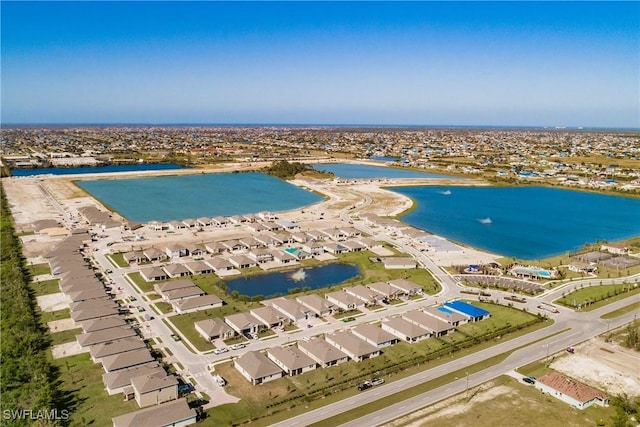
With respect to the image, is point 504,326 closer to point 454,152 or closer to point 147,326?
point 147,326

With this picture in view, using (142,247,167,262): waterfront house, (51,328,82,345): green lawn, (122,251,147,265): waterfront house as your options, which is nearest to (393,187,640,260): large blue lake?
(142,247,167,262): waterfront house

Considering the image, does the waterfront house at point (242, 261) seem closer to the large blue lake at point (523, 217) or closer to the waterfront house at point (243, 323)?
the waterfront house at point (243, 323)

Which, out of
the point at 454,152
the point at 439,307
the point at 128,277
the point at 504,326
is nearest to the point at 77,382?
the point at 128,277

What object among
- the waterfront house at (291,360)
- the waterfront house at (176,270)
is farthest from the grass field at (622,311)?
the waterfront house at (176,270)

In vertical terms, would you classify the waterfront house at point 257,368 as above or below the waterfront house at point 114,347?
below

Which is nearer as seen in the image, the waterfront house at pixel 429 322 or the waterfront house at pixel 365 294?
the waterfront house at pixel 429 322

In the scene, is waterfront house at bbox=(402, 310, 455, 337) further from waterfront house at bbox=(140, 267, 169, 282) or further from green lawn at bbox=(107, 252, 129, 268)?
green lawn at bbox=(107, 252, 129, 268)
